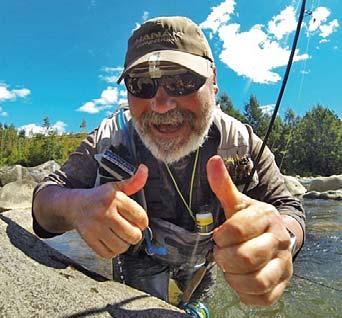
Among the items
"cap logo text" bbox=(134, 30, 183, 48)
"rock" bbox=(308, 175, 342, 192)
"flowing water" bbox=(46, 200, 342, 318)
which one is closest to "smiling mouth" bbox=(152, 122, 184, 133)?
"cap logo text" bbox=(134, 30, 183, 48)

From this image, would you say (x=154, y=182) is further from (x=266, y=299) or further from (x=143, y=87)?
(x=266, y=299)

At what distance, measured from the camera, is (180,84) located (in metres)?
2.30

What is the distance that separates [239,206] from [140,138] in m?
1.43

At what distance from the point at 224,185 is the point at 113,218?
0.41 meters

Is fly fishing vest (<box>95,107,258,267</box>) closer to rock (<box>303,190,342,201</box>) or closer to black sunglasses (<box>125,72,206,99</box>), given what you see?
black sunglasses (<box>125,72,206,99</box>)

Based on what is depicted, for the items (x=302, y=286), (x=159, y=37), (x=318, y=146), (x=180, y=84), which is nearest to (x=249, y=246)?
(x=180, y=84)

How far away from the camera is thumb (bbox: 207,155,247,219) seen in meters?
1.25

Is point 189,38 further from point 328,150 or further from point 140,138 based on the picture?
point 328,150

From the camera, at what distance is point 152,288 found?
271 cm

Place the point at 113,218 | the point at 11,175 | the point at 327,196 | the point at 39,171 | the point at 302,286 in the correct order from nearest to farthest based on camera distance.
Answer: the point at 113,218, the point at 302,286, the point at 327,196, the point at 11,175, the point at 39,171

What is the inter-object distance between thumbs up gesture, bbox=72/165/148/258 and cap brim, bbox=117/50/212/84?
1.09m

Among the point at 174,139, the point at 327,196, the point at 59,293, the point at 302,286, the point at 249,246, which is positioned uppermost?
the point at 174,139

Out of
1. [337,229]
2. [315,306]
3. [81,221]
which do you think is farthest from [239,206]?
[337,229]

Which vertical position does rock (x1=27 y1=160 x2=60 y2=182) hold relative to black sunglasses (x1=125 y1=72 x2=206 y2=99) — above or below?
below
